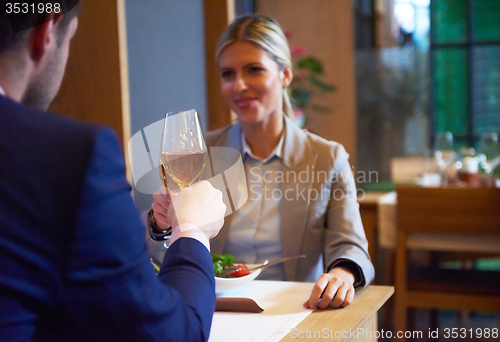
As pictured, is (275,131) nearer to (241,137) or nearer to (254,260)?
(241,137)

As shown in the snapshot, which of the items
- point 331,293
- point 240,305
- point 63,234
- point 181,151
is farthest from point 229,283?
point 63,234

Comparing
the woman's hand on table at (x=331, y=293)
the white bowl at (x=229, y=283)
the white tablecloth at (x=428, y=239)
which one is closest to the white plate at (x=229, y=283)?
the white bowl at (x=229, y=283)

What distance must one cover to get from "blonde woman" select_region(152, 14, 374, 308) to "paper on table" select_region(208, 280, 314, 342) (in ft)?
0.50

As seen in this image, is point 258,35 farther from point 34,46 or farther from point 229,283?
point 34,46

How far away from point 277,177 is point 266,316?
642 millimetres

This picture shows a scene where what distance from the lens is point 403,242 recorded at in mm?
2568

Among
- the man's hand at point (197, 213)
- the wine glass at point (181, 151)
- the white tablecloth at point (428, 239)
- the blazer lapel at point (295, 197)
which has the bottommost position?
the white tablecloth at point (428, 239)

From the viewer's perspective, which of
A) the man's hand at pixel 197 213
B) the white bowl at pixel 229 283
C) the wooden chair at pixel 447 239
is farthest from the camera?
the wooden chair at pixel 447 239

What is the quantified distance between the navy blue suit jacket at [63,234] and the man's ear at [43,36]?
91 millimetres

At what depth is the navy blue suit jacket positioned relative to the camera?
571 millimetres

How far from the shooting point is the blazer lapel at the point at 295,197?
157 cm

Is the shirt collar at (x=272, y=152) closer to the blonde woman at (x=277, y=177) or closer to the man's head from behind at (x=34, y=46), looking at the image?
the blonde woman at (x=277, y=177)

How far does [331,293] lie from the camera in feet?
3.66

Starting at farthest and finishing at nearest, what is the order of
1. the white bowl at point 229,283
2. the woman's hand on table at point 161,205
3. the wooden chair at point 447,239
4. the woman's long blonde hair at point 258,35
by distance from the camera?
the wooden chair at point 447,239
the woman's long blonde hair at point 258,35
the white bowl at point 229,283
the woman's hand on table at point 161,205
